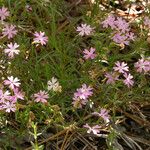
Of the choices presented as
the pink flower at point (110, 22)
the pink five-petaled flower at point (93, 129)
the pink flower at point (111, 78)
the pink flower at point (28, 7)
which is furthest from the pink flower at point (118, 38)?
the pink flower at point (28, 7)

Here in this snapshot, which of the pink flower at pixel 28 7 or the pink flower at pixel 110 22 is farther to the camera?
the pink flower at pixel 28 7

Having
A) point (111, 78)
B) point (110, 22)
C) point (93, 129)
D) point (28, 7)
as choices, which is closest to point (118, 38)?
point (110, 22)

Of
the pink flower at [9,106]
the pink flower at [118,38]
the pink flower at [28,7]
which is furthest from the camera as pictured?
the pink flower at [28,7]

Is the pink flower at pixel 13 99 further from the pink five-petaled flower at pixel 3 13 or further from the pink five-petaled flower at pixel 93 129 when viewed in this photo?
the pink five-petaled flower at pixel 3 13

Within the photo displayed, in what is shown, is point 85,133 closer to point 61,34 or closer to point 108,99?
point 108,99

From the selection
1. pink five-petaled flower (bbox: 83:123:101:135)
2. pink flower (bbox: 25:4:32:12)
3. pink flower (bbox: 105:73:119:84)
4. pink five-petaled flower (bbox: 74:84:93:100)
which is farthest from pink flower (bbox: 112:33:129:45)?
pink flower (bbox: 25:4:32:12)

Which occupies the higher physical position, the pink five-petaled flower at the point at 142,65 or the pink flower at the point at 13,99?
the pink five-petaled flower at the point at 142,65

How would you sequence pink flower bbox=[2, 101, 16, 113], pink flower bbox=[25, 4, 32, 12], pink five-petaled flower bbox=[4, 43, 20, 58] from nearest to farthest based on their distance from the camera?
pink flower bbox=[2, 101, 16, 113], pink five-petaled flower bbox=[4, 43, 20, 58], pink flower bbox=[25, 4, 32, 12]

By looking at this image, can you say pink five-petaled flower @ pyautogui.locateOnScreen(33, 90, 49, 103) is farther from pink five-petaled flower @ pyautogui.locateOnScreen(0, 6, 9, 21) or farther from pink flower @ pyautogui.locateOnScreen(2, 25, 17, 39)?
pink five-petaled flower @ pyautogui.locateOnScreen(0, 6, 9, 21)

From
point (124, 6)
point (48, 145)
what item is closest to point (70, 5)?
point (124, 6)

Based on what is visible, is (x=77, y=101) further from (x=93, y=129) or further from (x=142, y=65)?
(x=142, y=65)

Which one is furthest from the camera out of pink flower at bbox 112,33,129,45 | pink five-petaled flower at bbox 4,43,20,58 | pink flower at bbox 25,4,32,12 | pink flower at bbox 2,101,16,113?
pink flower at bbox 25,4,32,12
